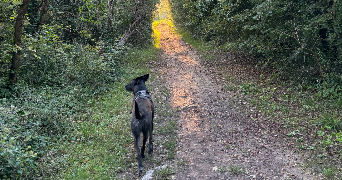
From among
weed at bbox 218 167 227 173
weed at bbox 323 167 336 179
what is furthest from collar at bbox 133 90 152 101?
weed at bbox 323 167 336 179

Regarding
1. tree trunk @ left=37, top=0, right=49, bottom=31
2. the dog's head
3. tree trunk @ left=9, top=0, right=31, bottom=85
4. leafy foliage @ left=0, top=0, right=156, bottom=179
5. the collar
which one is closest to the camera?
leafy foliage @ left=0, top=0, right=156, bottom=179

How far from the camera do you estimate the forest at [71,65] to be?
272 inches

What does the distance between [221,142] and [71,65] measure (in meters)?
7.09

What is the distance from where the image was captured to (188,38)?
23.0 metres

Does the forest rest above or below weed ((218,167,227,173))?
above

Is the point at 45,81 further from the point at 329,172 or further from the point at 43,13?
the point at 329,172

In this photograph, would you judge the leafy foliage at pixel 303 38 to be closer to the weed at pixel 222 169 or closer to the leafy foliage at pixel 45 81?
the weed at pixel 222 169

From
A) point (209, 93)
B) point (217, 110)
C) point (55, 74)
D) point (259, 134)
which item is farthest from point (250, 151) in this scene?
point (55, 74)

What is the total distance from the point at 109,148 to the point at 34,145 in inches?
76.0

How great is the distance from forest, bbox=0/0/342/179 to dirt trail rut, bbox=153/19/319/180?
198 centimetres

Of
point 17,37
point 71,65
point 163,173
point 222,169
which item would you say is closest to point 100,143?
point 163,173

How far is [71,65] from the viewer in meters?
11.1

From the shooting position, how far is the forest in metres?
6.91

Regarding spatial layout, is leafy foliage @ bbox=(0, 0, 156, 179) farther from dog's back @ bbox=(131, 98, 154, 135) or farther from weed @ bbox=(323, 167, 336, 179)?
weed @ bbox=(323, 167, 336, 179)
